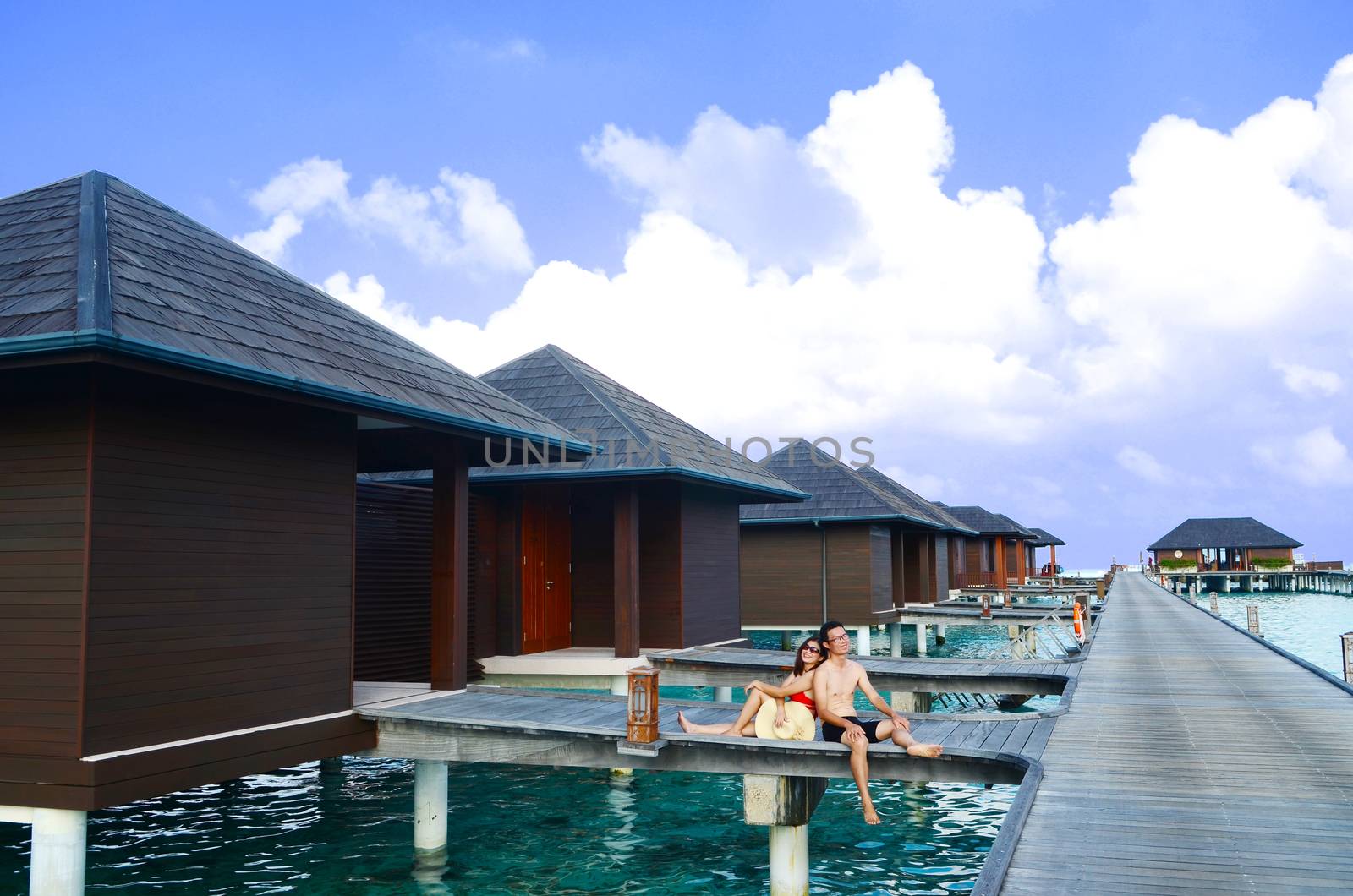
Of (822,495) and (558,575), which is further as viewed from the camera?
(822,495)

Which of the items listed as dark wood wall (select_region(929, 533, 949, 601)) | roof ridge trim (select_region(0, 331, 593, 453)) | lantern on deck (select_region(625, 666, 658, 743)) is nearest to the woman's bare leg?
lantern on deck (select_region(625, 666, 658, 743))

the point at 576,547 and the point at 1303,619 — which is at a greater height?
the point at 576,547

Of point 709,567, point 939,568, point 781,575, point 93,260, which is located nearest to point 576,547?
point 709,567

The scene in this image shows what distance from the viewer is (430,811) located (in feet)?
36.8

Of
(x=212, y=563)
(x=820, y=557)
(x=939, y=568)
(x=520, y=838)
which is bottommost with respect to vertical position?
(x=520, y=838)

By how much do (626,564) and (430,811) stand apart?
18.3ft

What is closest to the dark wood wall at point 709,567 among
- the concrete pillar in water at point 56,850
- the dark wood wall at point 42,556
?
the concrete pillar in water at point 56,850

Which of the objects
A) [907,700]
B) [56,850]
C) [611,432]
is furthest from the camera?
[611,432]

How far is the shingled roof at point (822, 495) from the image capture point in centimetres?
2956

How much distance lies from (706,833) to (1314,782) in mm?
6650

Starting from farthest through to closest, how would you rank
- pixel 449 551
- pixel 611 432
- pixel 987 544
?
pixel 987 544
pixel 611 432
pixel 449 551

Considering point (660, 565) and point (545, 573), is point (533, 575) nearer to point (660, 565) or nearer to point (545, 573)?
point (545, 573)

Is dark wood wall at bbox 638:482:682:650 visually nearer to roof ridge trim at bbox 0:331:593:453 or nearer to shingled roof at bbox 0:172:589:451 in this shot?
shingled roof at bbox 0:172:589:451

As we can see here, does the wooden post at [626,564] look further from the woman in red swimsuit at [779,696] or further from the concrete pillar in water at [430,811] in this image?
the woman in red swimsuit at [779,696]
